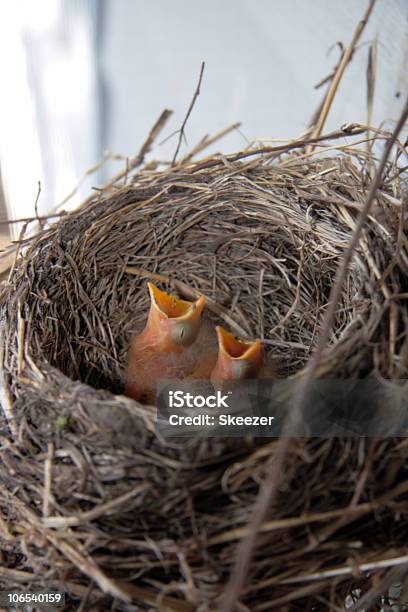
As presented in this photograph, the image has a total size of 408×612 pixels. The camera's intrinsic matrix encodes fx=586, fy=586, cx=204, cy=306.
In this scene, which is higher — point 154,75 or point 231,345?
point 154,75

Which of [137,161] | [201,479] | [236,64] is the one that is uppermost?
[236,64]

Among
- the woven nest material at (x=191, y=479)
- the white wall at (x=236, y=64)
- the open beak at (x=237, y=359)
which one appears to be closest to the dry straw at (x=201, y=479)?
the woven nest material at (x=191, y=479)

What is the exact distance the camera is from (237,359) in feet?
2.70

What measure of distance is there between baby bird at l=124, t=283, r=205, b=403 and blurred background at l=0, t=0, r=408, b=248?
397 mm

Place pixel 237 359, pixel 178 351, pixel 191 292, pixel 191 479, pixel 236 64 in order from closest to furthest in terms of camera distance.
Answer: pixel 191 479 → pixel 237 359 → pixel 178 351 → pixel 191 292 → pixel 236 64

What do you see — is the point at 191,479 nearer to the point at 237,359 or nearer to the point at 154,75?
the point at 237,359

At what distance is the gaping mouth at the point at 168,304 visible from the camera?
3.00ft

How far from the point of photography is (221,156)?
104cm

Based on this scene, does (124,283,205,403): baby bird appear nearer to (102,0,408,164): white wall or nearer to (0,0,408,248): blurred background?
(0,0,408,248): blurred background

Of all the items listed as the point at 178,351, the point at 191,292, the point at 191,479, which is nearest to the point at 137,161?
the point at 191,292

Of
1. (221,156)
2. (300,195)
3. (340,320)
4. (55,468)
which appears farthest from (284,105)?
(55,468)

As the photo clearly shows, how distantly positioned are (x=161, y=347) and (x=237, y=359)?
14 centimetres

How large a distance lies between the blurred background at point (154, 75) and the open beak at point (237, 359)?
447 mm

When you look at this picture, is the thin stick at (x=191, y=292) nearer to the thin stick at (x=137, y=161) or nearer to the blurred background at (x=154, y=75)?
the thin stick at (x=137, y=161)
